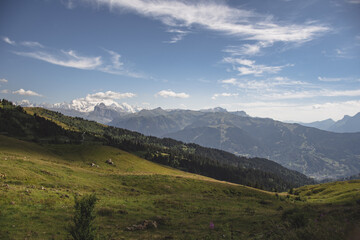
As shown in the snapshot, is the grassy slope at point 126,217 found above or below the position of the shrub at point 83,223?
below

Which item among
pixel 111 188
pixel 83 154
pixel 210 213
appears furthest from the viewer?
pixel 83 154

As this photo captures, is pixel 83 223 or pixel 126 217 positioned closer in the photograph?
pixel 83 223

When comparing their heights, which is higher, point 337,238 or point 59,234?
point 337,238

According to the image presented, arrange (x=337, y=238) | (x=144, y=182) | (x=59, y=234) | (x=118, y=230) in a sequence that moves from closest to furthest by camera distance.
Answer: (x=337, y=238) → (x=59, y=234) → (x=118, y=230) → (x=144, y=182)

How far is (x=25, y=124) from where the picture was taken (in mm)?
150875

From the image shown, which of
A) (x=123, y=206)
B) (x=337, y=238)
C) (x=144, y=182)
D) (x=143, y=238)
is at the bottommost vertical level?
(x=144, y=182)

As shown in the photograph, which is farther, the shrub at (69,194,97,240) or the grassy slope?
the grassy slope

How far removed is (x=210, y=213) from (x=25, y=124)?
171m

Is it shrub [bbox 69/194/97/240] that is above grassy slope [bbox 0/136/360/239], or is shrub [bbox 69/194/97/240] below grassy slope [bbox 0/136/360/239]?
above

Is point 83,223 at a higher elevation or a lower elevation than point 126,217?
higher

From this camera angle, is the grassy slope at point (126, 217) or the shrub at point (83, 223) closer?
the shrub at point (83, 223)

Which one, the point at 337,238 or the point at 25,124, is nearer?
the point at 337,238

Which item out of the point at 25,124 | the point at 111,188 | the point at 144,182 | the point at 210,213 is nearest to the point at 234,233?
the point at 210,213

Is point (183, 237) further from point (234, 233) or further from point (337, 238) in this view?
point (337, 238)
